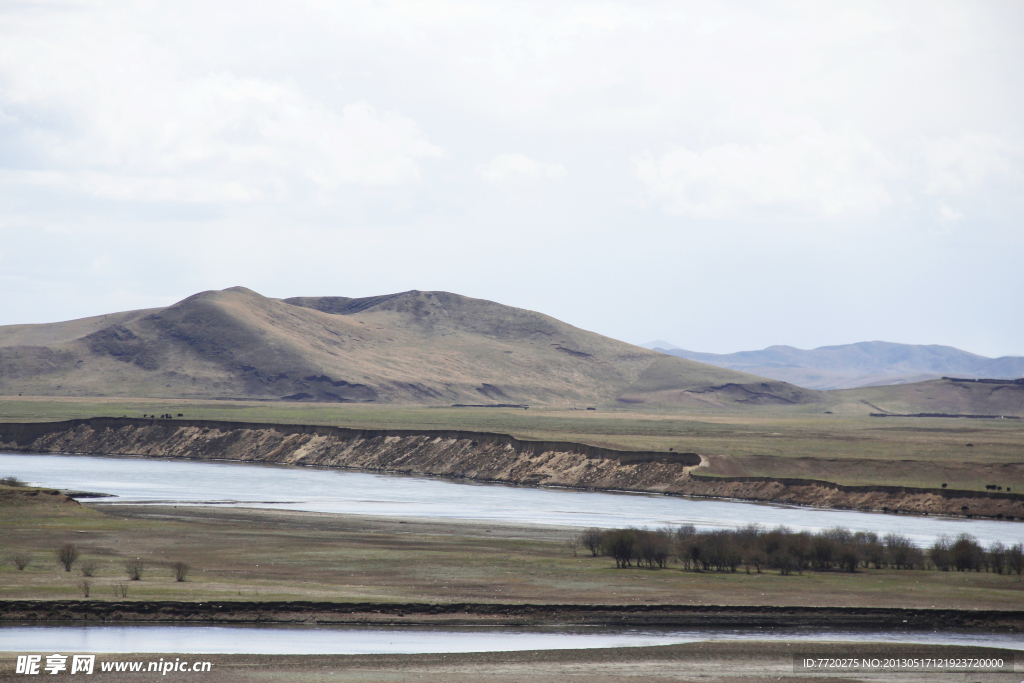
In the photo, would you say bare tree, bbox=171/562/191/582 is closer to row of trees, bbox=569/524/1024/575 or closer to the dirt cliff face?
row of trees, bbox=569/524/1024/575

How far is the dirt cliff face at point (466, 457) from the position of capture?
8094 centimetres

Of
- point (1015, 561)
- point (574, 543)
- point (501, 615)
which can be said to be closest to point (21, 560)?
point (501, 615)

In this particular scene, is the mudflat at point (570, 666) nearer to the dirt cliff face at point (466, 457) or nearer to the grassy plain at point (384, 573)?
the grassy plain at point (384, 573)

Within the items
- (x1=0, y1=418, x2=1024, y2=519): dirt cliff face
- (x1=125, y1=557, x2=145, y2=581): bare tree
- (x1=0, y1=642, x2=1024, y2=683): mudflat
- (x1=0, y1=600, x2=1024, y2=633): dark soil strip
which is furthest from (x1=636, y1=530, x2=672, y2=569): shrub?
(x1=0, y1=418, x2=1024, y2=519): dirt cliff face

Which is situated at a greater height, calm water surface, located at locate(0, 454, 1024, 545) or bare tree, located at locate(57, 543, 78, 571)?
bare tree, located at locate(57, 543, 78, 571)

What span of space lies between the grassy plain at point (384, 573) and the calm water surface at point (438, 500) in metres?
12.7

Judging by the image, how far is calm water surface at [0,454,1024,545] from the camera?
6600 cm

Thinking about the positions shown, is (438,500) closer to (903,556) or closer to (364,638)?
(903,556)

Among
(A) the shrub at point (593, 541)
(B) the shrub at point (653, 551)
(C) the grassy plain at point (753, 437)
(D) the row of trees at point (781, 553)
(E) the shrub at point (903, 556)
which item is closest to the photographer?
(D) the row of trees at point (781, 553)

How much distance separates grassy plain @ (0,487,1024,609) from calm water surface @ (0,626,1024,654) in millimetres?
2574

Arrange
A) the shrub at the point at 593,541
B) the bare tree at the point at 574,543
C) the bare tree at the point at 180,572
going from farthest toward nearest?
the bare tree at the point at 574,543 → the shrub at the point at 593,541 → the bare tree at the point at 180,572

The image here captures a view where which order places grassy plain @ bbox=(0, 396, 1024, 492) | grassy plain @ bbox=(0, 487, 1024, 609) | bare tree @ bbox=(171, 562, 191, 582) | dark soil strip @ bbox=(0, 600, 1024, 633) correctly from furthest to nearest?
grassy plain @ bbox=(0, 396, 1024, 492) → bare tree @ bbox=(171, 562, 191, 582) → grassy plain @ bbox=(0, 487, 1024, 609) → dark soil strip @ bbox=(0, 600, 1024, 633)

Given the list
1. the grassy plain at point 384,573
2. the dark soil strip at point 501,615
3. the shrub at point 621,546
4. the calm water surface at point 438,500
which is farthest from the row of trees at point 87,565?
the calm water surface at point 438,500

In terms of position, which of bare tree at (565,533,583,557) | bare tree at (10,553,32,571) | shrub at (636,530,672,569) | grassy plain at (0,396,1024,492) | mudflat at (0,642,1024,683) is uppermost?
grassy plain at (0,396,1024,492)
